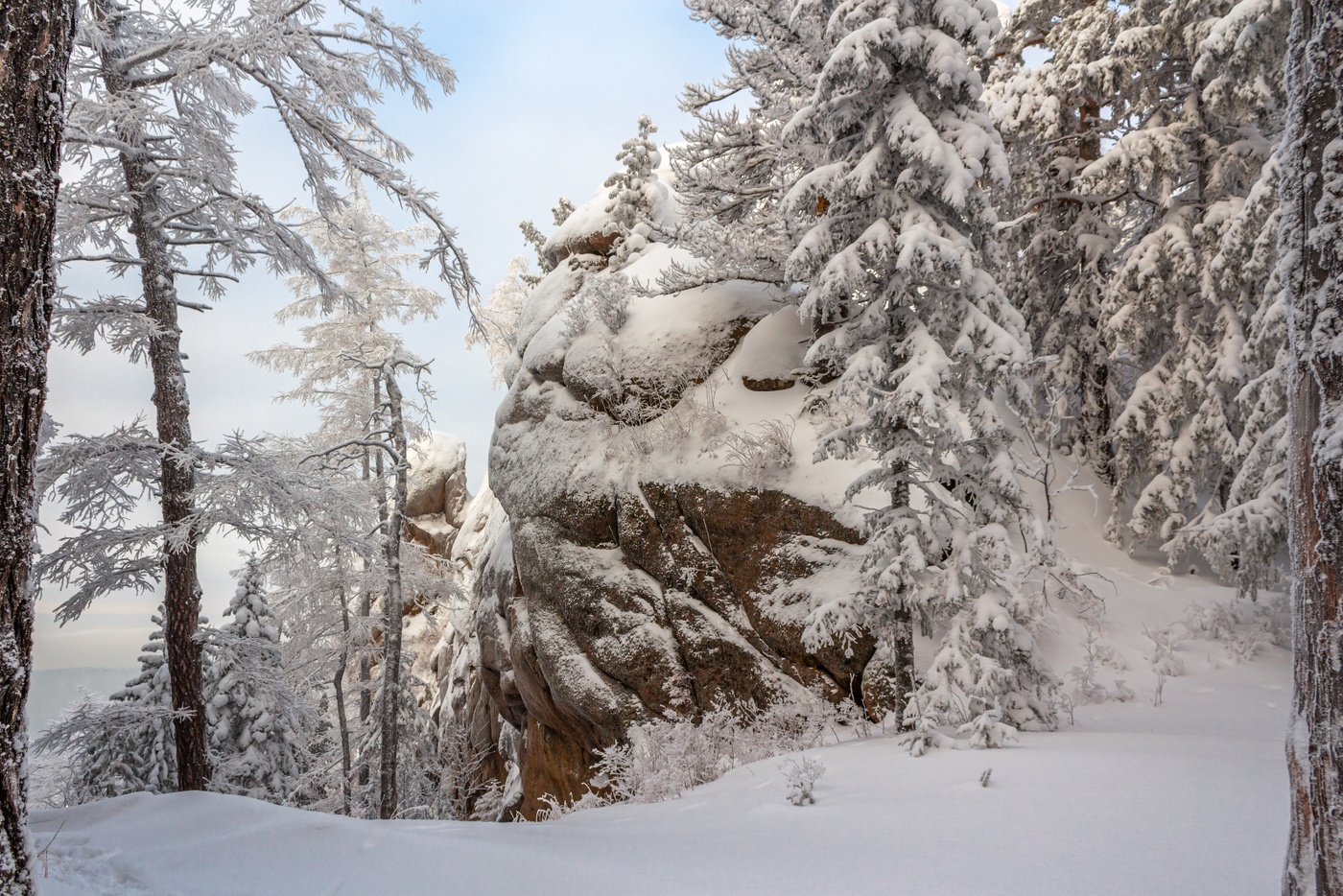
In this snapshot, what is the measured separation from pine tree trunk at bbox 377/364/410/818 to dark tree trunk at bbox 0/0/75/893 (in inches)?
345

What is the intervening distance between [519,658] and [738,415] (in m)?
5.52

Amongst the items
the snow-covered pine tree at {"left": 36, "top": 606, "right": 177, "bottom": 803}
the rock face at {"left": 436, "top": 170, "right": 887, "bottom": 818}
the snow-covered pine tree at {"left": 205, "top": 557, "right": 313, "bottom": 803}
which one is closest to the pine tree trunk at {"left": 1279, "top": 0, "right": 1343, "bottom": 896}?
the rock face at {"left": 436, "top": 170, "right": 887, "bottom": 818}

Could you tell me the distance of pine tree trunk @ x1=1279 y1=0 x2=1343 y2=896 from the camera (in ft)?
8.07

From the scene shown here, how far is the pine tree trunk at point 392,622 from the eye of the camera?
11250 mm

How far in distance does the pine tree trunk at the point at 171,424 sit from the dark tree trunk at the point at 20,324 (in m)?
4.64

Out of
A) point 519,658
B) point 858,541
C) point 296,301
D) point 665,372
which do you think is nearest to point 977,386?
point 858,541

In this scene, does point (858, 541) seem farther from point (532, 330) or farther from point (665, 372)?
point (532, 330)

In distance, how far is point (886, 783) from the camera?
4.70 meters

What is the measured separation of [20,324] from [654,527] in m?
7.52

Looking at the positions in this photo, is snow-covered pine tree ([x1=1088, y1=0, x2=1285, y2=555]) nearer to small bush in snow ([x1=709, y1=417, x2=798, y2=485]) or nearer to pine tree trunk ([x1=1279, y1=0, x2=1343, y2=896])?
small bush in snow ([x1=709, y1=417, x2=798, y2=485])

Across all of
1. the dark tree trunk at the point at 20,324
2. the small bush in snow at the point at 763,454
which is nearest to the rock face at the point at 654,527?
the small bush in snow at the point at 763,454

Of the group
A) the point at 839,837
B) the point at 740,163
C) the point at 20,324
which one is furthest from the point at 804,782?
the point at 740,163

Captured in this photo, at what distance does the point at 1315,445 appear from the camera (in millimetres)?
2572

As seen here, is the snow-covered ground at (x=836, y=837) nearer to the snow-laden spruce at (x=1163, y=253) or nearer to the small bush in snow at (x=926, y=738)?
the small bush in snow at (x=926, y=738)
